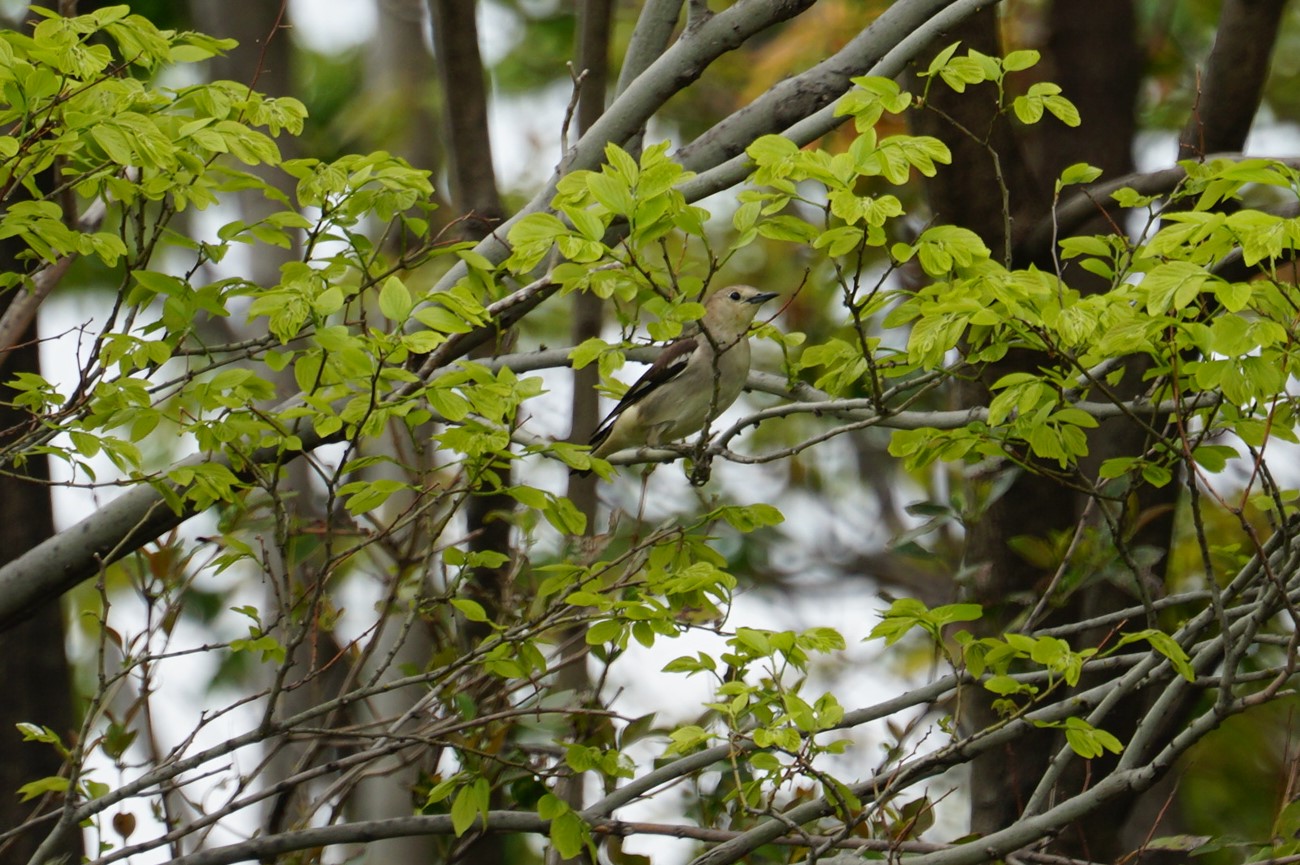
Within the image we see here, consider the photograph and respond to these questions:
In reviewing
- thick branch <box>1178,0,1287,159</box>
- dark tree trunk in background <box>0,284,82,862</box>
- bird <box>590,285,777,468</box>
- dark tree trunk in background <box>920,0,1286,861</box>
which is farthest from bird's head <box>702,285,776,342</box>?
dark tree trunk in background <box>0,284,82,862</box>

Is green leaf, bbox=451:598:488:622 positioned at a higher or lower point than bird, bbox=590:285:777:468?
lower

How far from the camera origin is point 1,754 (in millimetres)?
6242

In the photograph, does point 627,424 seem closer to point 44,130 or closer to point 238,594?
point 44,130

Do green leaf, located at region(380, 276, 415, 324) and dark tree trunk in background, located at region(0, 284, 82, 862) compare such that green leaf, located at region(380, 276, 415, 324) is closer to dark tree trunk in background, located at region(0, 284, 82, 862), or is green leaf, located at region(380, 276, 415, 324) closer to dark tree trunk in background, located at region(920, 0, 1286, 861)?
dark tree trunk in background, located at region(0, 284, 82, 862)

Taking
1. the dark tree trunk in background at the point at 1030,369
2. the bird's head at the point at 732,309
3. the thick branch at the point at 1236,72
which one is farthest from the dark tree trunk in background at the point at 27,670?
the thick branch at the point at 1236,72

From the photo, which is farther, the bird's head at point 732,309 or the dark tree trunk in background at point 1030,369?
the bird's head at point 732,309

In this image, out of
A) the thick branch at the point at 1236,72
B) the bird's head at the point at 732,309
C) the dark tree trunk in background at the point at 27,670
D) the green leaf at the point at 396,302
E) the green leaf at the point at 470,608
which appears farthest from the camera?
the bird's head at the point at 732,309

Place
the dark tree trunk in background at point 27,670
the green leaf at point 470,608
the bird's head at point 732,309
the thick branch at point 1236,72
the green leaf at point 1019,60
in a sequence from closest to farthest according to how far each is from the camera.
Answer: the green leaf at point 1019,60, the green leaf at point 470,608, the dark tree trunk in background at point 27,670, the thick branch at point 1236,72, the bird's head at point 732,309

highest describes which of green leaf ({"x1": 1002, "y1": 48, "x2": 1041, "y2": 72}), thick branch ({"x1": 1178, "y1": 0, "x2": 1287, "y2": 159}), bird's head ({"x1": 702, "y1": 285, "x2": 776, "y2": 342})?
thick branch ({"x1": 1178, "y1": 0, "x2": 1287, "y2": 159})

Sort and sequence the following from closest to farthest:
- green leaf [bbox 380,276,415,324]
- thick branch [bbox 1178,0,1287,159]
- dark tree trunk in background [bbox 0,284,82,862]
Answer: green leaf [bbox 380,276,415,324]
dark tree trunk in background [bbox 0,284,82,862]
thick branch [bbox 1178,0,1287,159]

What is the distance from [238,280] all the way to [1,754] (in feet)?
10.0

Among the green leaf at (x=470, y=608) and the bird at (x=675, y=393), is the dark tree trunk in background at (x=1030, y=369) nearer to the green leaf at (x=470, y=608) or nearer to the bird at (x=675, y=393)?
the bird at (x=675, y=393)

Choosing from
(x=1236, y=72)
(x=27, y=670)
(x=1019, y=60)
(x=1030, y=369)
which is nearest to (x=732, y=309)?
(x=1030, y=369)

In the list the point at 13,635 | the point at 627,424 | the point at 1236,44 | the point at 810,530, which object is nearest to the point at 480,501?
the point at 627,424
